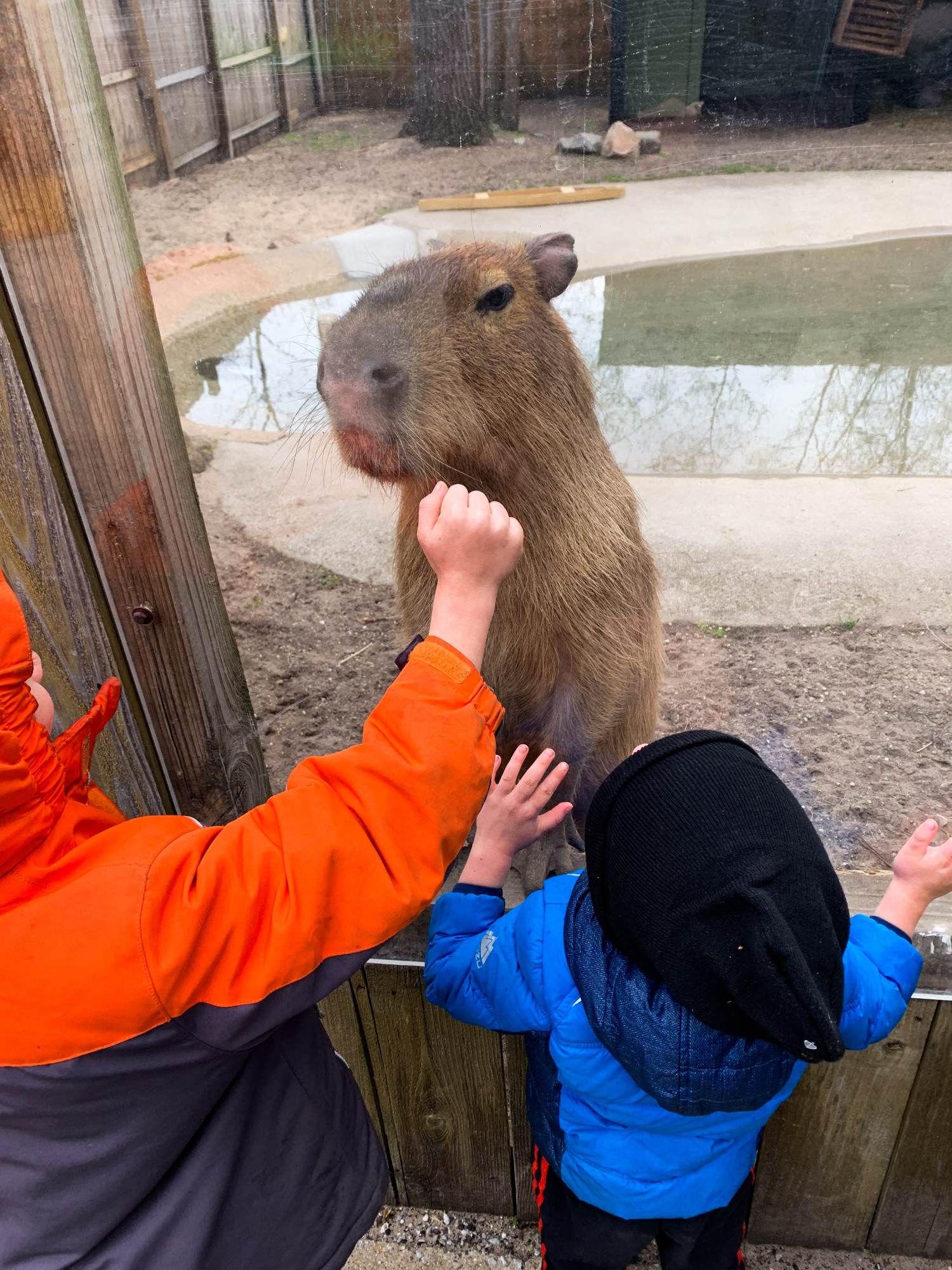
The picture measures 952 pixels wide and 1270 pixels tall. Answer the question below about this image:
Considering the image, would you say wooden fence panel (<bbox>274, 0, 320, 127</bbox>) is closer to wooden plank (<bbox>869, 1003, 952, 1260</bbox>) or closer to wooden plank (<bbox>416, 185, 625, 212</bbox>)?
wooden plank (<bbox>416, 185, 625, 212</bbox>)

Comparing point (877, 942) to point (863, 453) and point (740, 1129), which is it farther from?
point (863, 453)

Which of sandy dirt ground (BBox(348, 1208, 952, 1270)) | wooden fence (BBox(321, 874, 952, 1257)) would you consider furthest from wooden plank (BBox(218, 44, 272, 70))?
sandy dirt ground (BBox(348, 1208, 952, 1270))

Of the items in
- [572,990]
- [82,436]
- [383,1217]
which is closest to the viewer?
[572,990]

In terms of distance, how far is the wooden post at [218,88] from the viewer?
3.97 feet

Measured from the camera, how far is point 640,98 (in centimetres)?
117

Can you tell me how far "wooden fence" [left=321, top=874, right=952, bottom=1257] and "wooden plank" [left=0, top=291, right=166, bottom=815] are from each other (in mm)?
708

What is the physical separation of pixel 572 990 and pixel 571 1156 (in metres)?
0.35

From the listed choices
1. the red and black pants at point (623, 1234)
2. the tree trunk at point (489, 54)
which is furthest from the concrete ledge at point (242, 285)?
the red and black pants at point (623, 1234)

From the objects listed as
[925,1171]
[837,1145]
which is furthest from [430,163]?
[925,1171]

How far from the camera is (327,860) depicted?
96 cm

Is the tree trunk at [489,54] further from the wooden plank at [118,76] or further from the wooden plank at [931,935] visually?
the wooden plank at [931,935]

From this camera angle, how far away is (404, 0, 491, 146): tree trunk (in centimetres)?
117

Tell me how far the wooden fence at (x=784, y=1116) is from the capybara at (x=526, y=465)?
390 millimetres

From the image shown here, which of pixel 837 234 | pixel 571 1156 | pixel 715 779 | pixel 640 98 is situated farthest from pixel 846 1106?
pixel 640 98
